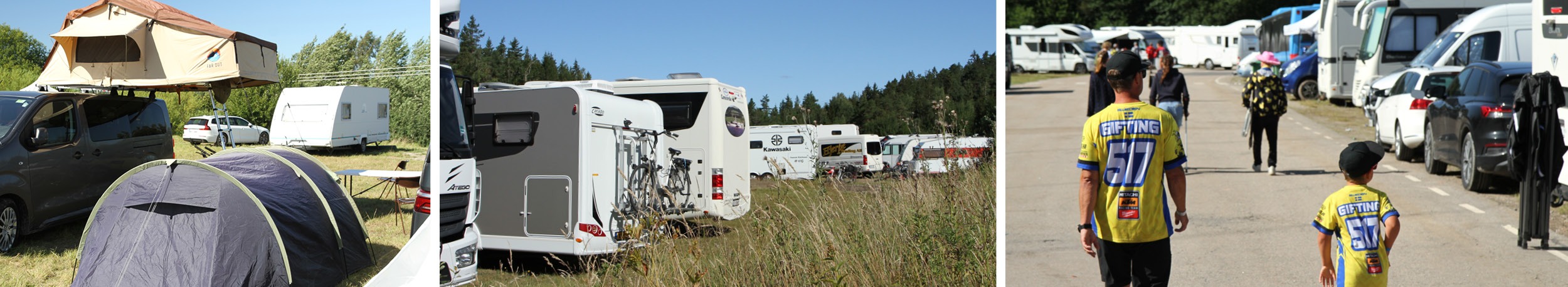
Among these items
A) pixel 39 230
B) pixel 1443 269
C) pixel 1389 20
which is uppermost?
pixel 1389 20

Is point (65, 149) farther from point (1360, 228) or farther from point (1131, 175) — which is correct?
point (1360, 228)

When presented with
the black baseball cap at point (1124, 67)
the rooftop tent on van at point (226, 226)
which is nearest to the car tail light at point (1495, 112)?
the black baseball cap at point (1124, 67)

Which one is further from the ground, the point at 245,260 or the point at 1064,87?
the point at 1064,87

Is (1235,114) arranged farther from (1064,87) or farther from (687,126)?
(687,126)

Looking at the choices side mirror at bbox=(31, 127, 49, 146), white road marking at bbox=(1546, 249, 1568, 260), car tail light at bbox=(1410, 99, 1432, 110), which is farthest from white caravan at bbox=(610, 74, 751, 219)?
→ car tail light at bbox=(1410, 99, 1432, 110)

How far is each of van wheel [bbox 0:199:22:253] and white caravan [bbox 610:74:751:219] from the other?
1979 mm

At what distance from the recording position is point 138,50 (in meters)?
3.74

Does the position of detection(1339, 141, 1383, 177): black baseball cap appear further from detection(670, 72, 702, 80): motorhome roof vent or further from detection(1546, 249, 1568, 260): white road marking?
detection(1546, 249, 1568, 260): white road marking

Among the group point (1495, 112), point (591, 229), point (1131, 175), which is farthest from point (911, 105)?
point (1495, 112)

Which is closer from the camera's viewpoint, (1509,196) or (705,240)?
(705,240)

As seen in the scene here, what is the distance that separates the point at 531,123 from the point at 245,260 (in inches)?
61.8

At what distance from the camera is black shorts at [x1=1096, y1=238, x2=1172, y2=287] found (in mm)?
3295

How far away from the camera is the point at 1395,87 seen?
11.3 m

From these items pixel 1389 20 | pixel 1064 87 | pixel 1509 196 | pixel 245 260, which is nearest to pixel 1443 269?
pixel 1509 196
